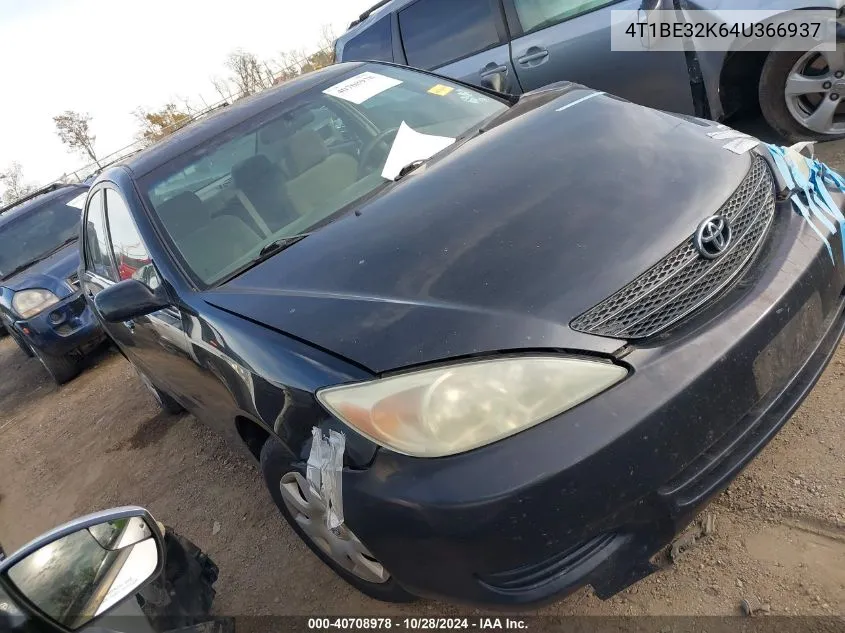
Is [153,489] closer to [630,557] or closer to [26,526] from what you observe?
[26,526]

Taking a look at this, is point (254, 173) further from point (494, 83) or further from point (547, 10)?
point (547, 10)

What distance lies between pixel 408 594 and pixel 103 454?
10.3ft

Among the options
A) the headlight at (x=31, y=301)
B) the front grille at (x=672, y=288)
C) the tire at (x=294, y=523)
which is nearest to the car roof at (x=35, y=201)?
the headlight at (x=31, y=301)

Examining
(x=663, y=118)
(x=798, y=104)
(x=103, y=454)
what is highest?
(x=663, y=118)

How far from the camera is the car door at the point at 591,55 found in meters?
4.04

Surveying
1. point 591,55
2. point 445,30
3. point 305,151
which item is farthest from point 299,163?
point 445,30

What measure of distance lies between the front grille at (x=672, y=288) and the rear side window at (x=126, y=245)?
165 centimetres

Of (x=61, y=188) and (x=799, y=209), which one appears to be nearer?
(x=799, y=209)

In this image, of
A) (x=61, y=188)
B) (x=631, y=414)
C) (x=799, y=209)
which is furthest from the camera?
(x=61, y=188)

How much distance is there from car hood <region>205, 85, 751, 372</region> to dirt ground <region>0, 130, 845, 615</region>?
83 centimetres

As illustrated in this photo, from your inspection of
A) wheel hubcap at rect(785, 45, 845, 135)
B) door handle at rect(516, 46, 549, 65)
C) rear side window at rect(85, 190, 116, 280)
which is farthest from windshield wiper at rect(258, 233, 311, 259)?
wheel hubcap at rect(785, 45, 845, 135)

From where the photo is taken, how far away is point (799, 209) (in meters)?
1.94

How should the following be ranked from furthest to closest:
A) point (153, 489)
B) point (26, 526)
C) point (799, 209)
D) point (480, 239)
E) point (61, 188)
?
point (61, 188), point (26, 526), point (153, 489), point (799, 209), point (480, 239)

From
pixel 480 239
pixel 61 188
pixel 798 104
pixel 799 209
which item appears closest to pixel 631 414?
pixel 480 239
